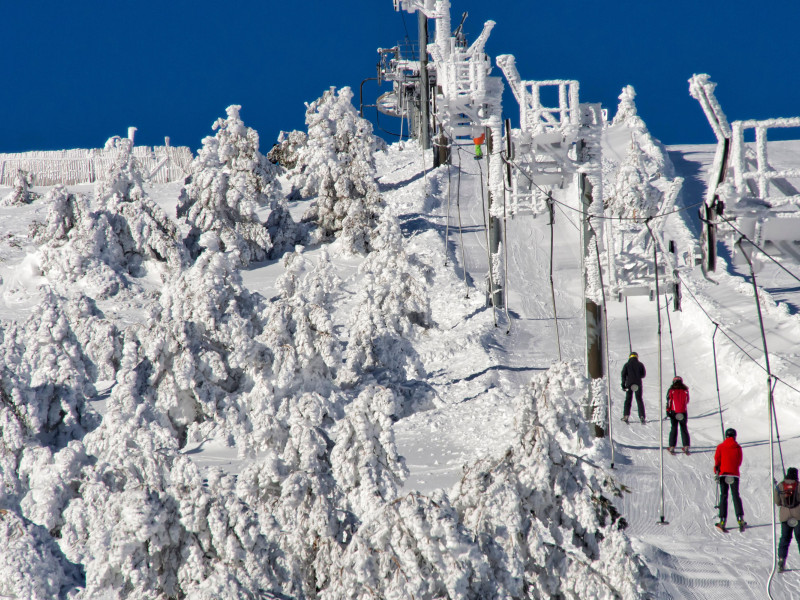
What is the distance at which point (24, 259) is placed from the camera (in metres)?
33.4

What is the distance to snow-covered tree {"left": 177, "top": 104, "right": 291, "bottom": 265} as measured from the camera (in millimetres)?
34656

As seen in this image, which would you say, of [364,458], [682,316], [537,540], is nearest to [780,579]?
[537,540]

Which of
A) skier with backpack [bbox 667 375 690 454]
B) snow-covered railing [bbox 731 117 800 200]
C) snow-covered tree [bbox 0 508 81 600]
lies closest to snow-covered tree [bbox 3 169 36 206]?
skier with backpack [bbox 667 375 690 454]

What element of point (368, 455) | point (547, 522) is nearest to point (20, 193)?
point (368, 455)

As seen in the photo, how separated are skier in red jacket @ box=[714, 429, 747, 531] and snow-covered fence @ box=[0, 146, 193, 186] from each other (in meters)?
41.8

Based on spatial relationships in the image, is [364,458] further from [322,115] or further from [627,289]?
[322,115]

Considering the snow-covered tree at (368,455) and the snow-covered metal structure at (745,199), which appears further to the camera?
the snow-covered metal structure at (745,199)

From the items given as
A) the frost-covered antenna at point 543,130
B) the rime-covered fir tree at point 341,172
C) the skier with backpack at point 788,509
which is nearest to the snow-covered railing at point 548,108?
the frost-covered antenna at point 543,130

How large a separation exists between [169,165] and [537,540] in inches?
1790

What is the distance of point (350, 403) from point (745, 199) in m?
6.05

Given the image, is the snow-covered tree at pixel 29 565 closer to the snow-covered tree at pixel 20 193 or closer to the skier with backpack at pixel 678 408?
the skier with backpack at pixel 678 408

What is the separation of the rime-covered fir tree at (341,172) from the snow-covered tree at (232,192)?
166cm

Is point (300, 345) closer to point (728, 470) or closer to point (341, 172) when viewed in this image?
point (728, 470)

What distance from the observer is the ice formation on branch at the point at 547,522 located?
7.89 m
